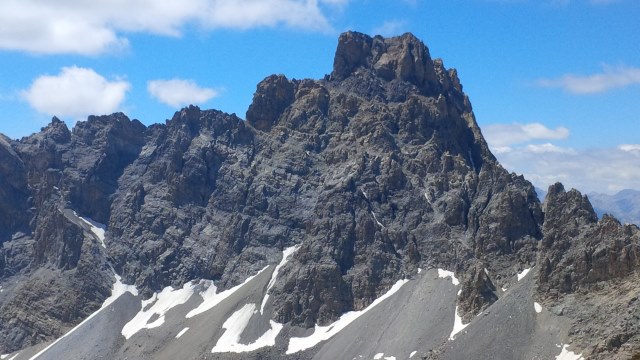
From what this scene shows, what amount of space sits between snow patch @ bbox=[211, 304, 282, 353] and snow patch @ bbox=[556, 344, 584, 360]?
222ft

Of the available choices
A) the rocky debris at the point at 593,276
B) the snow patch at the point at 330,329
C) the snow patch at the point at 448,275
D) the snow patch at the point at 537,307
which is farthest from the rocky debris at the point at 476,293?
the snow patch at the point at 330,329

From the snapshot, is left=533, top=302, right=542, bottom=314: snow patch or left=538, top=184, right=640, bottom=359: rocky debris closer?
left=538, top=184, right=640, bottom=359: rocky debris

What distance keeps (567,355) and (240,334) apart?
7762cm

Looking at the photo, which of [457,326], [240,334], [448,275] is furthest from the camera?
[240,334]

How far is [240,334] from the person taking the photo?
189 metres

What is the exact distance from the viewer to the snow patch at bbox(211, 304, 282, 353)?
185m

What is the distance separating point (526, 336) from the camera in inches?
5935

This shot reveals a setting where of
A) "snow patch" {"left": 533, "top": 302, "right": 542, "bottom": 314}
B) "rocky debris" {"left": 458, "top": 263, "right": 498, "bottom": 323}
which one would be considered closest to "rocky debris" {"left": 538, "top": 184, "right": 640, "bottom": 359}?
"snow patch" {"left": 533, "top": 302, "right": 542, "bottom": 314}

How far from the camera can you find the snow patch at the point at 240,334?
185 metres

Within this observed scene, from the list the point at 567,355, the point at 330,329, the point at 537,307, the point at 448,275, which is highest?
the point at 448,275

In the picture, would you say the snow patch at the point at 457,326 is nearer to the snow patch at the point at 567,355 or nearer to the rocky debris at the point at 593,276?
the rocky debris at the point at 593,276

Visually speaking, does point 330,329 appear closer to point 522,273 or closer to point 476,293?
point 476,293

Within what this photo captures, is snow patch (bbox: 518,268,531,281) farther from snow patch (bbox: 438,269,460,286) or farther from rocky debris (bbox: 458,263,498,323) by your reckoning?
snow patch (bbox: 438,269,460,286)

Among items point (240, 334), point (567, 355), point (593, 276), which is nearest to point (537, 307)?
point (593, 276)
